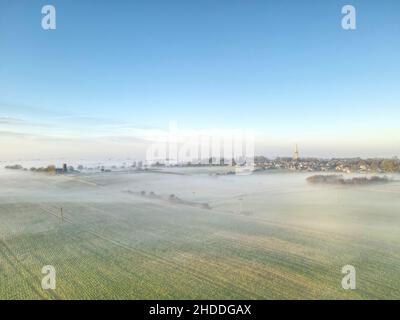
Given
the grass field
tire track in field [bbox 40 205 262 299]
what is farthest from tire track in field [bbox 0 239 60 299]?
tire track in field [bbox 40 205 262 299]

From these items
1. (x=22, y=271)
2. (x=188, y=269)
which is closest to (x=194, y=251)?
(x=188, y=269)

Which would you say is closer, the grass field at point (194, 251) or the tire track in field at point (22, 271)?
the tire track in field at point (22, 271)

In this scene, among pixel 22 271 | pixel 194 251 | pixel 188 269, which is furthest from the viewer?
pixel 194 251


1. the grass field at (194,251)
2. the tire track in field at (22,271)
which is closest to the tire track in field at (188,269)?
the grass field at (194,251)

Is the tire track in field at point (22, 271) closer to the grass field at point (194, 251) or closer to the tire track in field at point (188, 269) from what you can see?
the grass field at point (194, 251)

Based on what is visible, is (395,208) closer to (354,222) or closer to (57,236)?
(354,222)

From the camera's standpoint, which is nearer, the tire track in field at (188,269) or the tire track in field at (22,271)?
the tire track in field at (22,271)

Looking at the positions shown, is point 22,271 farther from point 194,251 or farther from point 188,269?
point 194,251

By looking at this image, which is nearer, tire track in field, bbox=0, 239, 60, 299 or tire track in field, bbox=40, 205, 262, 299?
tire track in field, bbox=0, 239, 60, 299

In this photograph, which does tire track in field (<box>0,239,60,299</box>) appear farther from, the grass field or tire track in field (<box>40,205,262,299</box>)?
tire track in field (<box>40,205,262,299</box>)
